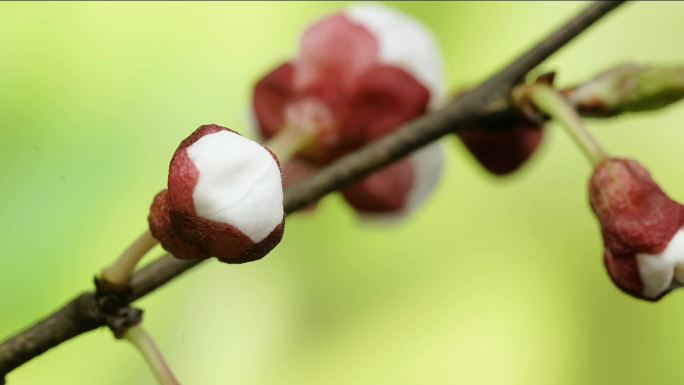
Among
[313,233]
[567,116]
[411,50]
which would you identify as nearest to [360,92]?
[411,50]

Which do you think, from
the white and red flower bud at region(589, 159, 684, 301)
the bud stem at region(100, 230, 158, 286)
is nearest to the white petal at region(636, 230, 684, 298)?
the white and red flower bud at region(589, 159, 684, 301)

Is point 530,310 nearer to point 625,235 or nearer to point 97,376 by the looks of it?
point 97,376

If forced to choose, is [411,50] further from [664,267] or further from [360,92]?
[664,267]

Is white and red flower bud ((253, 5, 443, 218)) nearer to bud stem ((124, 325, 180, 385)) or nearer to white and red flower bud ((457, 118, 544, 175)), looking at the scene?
white and red flower bud ((457, 118, 544, 175))

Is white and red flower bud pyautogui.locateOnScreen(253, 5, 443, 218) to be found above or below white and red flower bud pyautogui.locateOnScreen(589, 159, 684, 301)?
above

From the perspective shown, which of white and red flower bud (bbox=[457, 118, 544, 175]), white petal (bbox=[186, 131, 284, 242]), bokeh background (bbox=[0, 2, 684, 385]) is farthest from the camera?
bokeh background (bbox=[0, 2, 684, 385])

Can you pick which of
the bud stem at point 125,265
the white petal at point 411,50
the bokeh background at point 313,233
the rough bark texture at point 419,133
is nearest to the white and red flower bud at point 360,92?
the white petal at point 411,50
